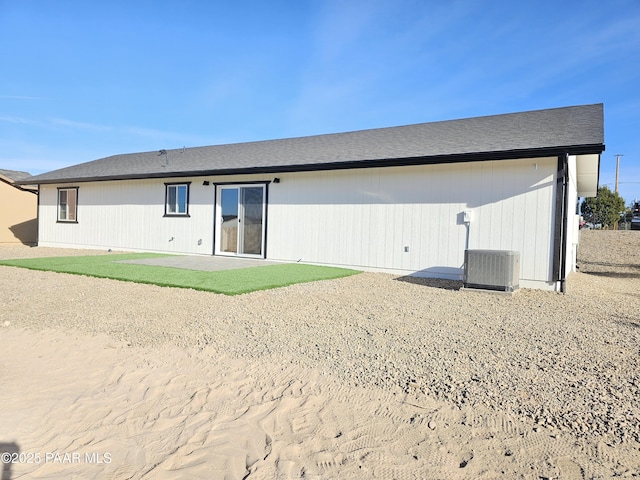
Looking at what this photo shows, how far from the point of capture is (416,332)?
4.58m

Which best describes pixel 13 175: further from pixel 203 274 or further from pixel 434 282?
pixel 434 282

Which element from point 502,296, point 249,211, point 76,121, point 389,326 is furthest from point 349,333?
point 76,121

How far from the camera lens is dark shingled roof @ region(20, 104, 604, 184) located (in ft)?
26.3

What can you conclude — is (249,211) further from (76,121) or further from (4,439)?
(76,121)

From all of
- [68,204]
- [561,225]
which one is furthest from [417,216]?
[68,204]

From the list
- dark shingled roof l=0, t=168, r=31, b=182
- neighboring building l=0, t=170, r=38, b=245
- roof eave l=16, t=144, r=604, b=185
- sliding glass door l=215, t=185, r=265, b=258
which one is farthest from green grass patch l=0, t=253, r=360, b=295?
dark shingled roof l=0, t=168, r=31, b=182

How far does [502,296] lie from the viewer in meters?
6.96

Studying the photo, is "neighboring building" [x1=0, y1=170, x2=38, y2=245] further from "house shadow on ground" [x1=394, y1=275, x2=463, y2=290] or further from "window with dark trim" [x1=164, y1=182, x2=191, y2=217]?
"house shadow on ground" [x1=394, y1=275, x2=463, y2=290]

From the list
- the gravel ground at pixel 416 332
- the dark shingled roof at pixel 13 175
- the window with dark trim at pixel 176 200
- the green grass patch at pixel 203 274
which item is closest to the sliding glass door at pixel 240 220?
the window with dark trim at pixel 176 200

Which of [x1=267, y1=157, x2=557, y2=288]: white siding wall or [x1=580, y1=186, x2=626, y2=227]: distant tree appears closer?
[x1=267, y1=157, x2=557, y2=288]: white siding wall

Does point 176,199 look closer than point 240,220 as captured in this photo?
No

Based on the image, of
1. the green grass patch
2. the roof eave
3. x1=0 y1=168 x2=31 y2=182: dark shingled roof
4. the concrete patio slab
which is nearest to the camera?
the green grass patch

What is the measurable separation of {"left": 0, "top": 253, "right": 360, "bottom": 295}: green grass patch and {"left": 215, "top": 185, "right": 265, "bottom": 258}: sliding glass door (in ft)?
5.71

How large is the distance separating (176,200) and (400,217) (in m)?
7.73
